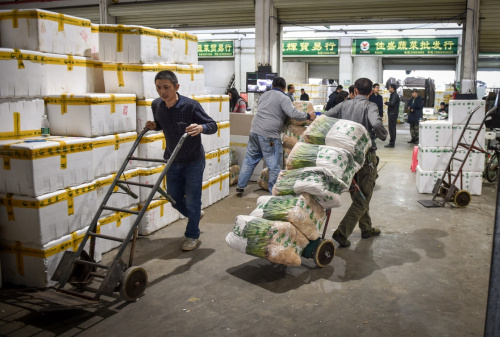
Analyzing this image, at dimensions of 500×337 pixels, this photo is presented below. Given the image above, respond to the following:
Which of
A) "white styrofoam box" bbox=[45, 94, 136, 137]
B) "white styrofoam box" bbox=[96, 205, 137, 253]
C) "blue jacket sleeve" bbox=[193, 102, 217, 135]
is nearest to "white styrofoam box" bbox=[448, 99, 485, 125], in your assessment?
"blue jacket sleeve" bbox=[193, 102, 217, 135]

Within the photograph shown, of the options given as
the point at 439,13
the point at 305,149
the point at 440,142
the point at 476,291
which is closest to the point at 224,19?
the point at 439,13

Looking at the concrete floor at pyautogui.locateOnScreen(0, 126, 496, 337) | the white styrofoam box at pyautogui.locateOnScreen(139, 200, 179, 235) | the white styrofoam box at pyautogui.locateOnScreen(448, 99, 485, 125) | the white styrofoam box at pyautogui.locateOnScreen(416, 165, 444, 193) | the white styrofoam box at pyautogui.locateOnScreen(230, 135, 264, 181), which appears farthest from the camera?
the white styrofoam box at pyautogui.locateOnScreen(230, 135, 264, 181)

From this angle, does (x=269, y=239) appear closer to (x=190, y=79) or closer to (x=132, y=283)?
(x=132, y=283)

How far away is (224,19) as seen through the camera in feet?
45.9

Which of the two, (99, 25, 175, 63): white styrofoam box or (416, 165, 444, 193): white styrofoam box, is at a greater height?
(99, 25, 175, 63): white styrofoam box

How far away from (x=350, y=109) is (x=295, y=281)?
6.74 ft

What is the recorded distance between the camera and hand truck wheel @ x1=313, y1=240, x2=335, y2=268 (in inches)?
183

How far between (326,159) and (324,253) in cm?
96

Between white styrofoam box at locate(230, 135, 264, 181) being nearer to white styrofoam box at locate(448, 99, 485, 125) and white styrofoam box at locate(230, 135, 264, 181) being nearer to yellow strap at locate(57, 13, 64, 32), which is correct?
white styrofoam box at locate(448, 99, 485, 125)

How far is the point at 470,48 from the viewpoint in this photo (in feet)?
37.0

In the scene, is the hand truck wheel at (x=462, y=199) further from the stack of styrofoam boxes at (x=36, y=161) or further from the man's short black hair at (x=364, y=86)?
the stack of styrofoam boxes at (x=36, y=161)

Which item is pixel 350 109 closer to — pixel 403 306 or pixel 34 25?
pixel 403 306

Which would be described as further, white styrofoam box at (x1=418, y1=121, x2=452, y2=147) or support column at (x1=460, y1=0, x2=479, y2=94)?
support column at (x1=460, y1=0, x2=479, y2=94)

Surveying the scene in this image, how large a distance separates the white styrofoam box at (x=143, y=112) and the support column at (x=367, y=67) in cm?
1973
